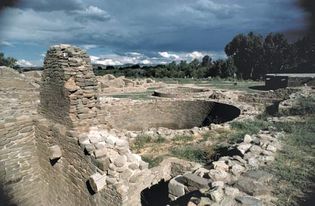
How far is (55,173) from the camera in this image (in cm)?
746

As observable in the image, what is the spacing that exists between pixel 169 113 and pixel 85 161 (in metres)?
11.2

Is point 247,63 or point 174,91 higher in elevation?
point 247,63

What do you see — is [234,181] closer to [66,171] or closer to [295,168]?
[295,168]

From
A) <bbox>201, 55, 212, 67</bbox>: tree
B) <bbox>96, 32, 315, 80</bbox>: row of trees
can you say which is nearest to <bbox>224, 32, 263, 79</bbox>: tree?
<bbox>96, 32, 315, 80</bbox>: row of trees

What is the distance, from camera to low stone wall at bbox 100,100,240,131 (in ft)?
52.9

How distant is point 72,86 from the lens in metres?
6.69

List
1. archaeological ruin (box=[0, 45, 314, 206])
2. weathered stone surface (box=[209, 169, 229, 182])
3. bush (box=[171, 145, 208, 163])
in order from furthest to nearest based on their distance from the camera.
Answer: bush (box=[171, 145, 208, 163]) < archaeological ruin (box=[0, 45, 314, 206]) < weathered stone surface (box=[209, 169, 229, 182])

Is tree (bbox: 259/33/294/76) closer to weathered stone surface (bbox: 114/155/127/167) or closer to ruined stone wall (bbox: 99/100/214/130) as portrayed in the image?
ruined stone wall (bbox: 99/100/214/130)

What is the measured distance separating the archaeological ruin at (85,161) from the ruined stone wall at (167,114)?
754 cm

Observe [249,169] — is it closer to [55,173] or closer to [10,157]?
[55,173]

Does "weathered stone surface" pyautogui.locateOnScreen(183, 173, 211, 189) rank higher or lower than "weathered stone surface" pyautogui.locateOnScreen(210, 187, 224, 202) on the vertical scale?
lower

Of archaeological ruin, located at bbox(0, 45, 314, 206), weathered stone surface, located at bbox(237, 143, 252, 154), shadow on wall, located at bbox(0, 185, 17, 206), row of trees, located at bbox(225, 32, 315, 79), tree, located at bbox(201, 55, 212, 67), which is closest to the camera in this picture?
archaeological ruin, located at bbox(0, 45, 314, 206)

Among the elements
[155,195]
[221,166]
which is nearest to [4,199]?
[155,195]

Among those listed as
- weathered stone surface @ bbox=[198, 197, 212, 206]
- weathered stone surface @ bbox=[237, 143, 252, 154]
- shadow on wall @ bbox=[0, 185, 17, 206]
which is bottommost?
shadow on wall @ bbox=[0, 185, 17, 206]
